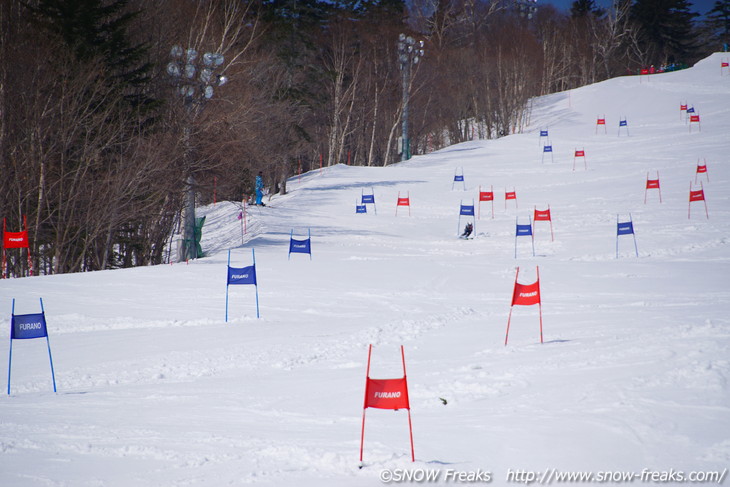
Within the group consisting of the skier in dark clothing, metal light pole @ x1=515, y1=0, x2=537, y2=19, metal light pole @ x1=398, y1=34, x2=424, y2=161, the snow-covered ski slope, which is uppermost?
metal light pole @ x1=515, y1=0, x2=537, y2=19

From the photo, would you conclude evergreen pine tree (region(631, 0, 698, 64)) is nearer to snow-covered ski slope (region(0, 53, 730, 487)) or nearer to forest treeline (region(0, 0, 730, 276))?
forest treeline (region(0, 0, 730, 276))

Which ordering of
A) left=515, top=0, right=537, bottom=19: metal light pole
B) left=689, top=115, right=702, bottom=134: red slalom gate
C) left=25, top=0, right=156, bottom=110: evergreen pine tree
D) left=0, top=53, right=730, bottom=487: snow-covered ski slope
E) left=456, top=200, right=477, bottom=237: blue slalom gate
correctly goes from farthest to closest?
left=515, top=0, right=537, bottom=19: metal light pole
left=689, top=115, right=702, bottom=134: red slalom gate
left=456, top=200, right=477, bottom=237: blue slalom gate
left=25, top=0, right=156, bottom=110: evergreen pine tree
left=0, top=53, right=730, bottom=487: snow-covered ski slope

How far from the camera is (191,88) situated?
26406mm

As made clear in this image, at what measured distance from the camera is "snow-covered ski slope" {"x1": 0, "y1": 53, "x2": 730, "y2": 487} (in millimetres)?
7523

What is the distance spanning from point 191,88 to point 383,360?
17972mm

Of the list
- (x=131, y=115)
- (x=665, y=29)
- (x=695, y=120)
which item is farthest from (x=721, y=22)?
(x=131, y=115)

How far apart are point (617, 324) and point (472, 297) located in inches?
201

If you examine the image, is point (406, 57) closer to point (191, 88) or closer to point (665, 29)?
point (191, 88)

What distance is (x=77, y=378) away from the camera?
37.4 feet

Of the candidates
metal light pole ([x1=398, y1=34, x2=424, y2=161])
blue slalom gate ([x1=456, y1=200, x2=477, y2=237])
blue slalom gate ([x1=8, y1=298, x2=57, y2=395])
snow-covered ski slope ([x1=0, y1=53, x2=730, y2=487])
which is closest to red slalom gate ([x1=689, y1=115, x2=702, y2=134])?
metal light pole ([x1=398, y1=34, x2=424, y2=161])

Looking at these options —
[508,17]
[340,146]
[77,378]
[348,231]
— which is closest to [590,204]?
[348,231]

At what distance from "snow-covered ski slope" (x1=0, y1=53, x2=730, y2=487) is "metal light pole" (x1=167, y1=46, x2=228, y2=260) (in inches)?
82.0

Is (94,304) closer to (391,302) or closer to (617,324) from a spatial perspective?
(391,302)

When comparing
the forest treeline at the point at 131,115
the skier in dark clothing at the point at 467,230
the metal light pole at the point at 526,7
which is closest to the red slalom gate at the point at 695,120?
the forest treeline at the point at 131,115
